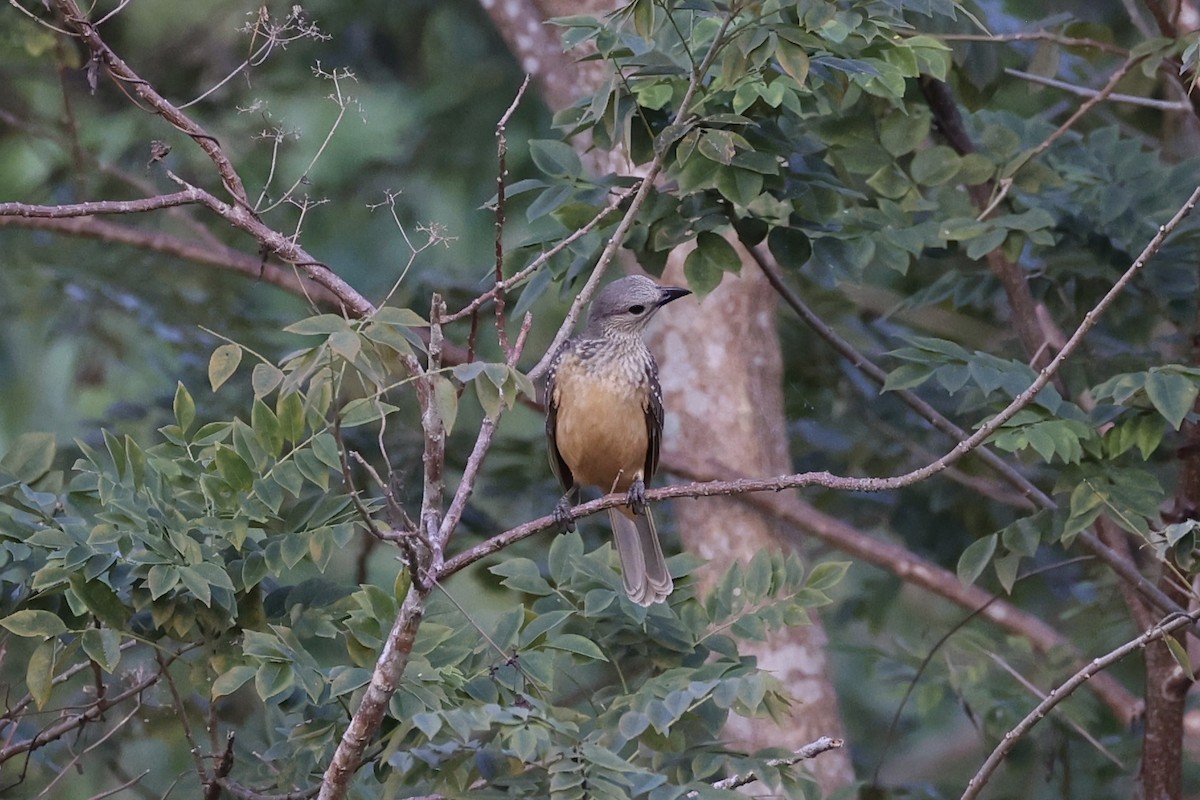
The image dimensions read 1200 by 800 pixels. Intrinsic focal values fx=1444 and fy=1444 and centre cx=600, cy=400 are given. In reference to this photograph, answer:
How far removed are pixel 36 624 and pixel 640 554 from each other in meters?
2.05

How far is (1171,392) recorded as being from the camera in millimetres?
3395

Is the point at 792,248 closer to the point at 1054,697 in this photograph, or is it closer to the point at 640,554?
the point at 640,554

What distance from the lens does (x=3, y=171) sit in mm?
8148

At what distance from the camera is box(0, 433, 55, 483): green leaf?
145 inches

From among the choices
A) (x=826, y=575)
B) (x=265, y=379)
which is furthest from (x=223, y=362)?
(x=826, y=575)

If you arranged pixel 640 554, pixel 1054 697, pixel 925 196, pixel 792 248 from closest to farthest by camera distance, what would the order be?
pixel 1054 697 → pixel 792 248 → pixel 640 554 → pixel 925 196

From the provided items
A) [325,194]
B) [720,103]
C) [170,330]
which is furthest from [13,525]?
[325,194]

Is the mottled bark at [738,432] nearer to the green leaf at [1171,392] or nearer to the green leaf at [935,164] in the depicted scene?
the green leaf at [935,164]

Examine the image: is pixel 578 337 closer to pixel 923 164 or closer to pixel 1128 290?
pixel 923 164

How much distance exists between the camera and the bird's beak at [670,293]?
15.3 feet

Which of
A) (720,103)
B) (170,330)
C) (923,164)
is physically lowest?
(170,330)

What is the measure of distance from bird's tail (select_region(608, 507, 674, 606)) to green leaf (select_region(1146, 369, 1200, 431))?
4.41ft

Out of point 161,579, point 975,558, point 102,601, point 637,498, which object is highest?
point 161,579

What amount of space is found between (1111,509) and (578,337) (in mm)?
2102
